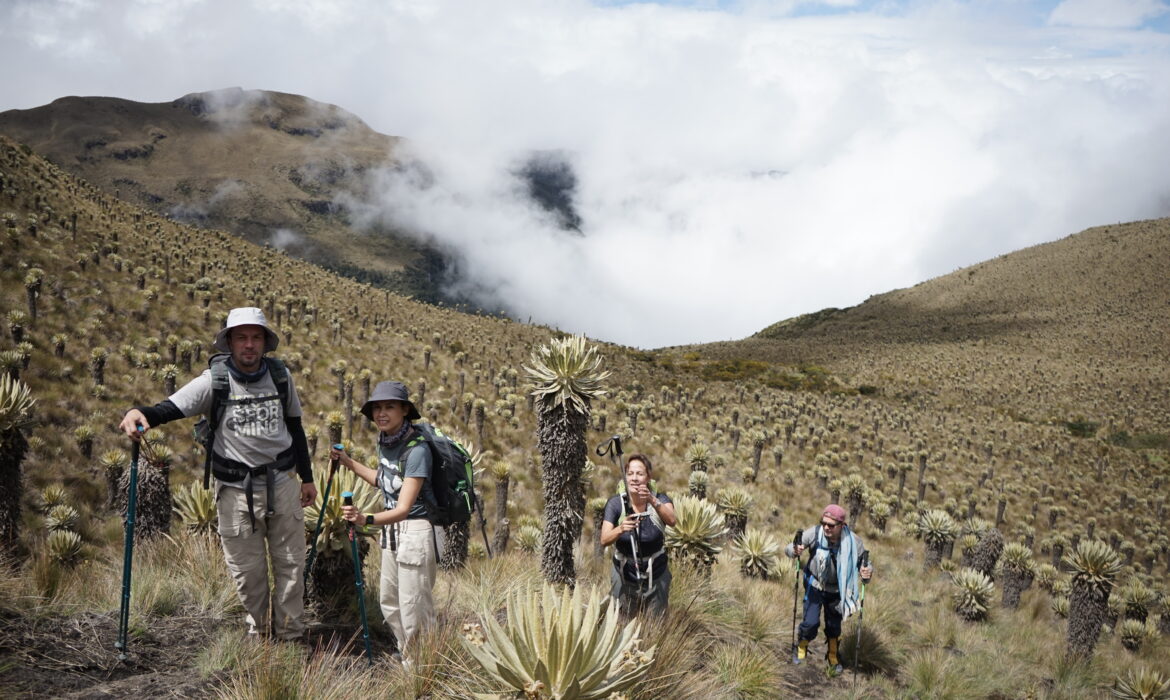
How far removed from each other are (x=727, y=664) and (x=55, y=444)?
13.8m

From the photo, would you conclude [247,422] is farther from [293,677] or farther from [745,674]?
[745,674]

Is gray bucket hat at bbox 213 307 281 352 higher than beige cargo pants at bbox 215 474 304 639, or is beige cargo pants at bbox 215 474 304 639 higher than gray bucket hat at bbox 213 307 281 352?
gray bucket hat at bbox 213 307 281 352

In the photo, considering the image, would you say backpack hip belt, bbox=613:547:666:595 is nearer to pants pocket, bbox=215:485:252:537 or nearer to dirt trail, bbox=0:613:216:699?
pants pocket, bbox=215:485:252:537

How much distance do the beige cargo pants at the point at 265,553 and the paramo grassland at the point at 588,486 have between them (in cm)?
27

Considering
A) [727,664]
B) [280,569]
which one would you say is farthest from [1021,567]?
[280,569]

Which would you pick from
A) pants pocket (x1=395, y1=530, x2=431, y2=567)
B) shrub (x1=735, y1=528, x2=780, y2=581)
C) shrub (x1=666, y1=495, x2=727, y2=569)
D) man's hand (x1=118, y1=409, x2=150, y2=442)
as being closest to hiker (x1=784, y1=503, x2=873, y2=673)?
shrub (x1=666, y1=495, x2=727, y2=569)

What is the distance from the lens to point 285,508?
13.3 feet

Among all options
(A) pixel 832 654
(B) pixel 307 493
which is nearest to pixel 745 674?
(A) pixel 832 654

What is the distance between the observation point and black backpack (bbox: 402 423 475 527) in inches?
160

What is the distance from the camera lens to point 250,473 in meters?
3.84

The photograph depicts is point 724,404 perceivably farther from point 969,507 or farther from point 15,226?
→ point 15,226

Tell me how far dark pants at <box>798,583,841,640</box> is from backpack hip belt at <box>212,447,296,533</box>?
5754mm

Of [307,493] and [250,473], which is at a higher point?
[250,473]

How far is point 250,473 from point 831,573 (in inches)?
234
